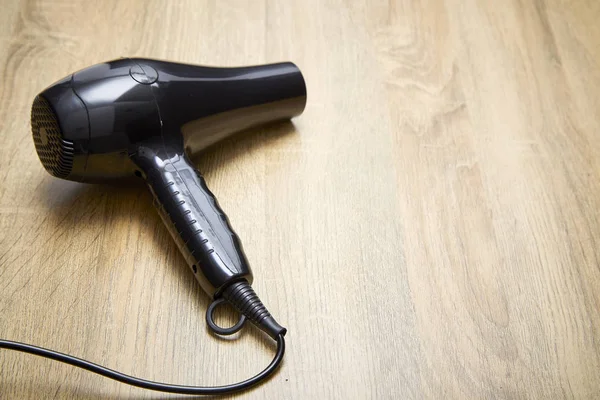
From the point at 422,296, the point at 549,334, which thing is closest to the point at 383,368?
the point at 422,296

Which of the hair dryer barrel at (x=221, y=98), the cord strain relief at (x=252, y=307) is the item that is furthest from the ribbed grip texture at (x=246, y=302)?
the hair dryer barrel at (x=221, y=98)

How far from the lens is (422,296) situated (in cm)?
78

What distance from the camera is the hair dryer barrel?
31.0 inches

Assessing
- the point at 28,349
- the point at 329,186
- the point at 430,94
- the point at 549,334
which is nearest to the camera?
the point at 28,349

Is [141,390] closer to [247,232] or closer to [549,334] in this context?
[247,232]

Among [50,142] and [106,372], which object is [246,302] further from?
[50,142]

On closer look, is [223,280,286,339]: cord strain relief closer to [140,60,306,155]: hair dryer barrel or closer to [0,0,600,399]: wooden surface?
[0,0,600,399]: wooden surface

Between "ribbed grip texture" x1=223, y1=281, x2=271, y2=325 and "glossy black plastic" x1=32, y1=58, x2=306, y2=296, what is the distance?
0.4 inches

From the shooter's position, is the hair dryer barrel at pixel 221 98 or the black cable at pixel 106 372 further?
the hair dryer barrel at pixel 221 98

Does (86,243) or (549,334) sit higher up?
(86,243)

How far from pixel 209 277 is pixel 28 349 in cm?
20

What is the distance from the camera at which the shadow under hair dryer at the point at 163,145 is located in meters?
0.71

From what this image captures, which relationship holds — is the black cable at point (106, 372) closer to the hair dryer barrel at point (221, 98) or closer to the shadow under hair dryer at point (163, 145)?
the shadow under hair dryer at point (163, 145)

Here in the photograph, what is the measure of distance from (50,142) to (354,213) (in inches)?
15.1
